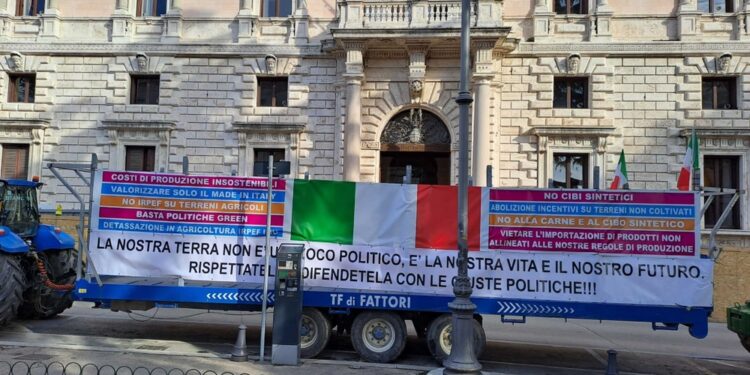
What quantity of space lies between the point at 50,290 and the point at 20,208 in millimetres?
1830

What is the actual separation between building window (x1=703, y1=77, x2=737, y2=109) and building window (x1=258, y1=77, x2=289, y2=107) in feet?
50.2

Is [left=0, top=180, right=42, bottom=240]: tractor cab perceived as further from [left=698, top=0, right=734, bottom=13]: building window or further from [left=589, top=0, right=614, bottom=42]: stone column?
[left=698, top=0, right=734, bottom=13]: building window

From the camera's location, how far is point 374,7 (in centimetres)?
1966

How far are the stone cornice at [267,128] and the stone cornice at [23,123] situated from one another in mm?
7534

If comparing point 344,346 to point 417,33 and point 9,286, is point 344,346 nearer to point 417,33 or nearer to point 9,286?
point 9,286

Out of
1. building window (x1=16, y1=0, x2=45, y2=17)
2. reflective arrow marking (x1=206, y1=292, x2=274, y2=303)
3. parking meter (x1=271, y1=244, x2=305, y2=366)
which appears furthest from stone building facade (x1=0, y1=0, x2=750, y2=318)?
parking meter (x1=271, y1=244, x2=305, y2=366)

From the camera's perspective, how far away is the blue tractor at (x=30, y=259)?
32.5ft

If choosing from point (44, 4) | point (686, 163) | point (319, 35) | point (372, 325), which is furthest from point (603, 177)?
point (44, 4)

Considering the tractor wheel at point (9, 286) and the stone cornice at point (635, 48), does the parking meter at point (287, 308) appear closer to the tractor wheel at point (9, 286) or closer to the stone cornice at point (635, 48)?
the tractor wheel at point (9, 286)

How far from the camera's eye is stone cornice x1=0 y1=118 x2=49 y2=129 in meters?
21.2

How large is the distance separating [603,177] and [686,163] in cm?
832

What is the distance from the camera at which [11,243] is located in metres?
10.1

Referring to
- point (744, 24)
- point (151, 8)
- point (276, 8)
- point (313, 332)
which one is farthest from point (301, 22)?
point (744, 24)

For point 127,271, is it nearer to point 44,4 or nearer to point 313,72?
point 313,72
